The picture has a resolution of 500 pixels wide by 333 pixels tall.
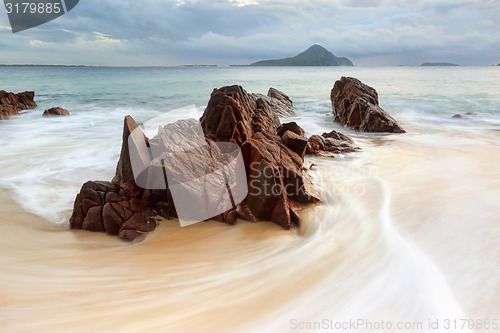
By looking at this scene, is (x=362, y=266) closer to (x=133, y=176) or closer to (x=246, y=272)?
(x=246, y=272)

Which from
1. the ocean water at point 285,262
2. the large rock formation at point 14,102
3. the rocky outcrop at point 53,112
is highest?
the large rock formation at point 14,102

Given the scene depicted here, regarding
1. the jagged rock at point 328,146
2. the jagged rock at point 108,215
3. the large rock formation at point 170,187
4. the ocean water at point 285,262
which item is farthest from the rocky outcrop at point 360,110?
the jagged rock at point 108,215

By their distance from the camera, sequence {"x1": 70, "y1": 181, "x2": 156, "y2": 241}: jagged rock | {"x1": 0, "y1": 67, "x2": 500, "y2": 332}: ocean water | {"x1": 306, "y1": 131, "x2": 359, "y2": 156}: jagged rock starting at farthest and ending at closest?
{"x1": 306, "y1": 131, "x2": 359, "y2": 156}: jagged rock → {"x1": 70, "y1": 181, "x2": 156, "y2": 241}: jagged rock → {"x1": 0, "y1": 67, "x2": 500, "y2": 332}: ocean water

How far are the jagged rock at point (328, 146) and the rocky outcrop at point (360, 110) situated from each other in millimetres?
3208

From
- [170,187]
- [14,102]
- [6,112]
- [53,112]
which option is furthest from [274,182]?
[14,102]

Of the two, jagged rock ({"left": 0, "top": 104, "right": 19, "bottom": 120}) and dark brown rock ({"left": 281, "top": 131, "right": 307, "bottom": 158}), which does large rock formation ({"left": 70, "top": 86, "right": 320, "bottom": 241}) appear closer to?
dark brown rock ({"left": 281, "top": 131, "right": 307, "bottom": 158})

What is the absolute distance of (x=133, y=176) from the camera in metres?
4.54

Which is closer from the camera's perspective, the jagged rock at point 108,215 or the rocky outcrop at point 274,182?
the jagged rock at point 108,215

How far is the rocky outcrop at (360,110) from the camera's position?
38.1ft

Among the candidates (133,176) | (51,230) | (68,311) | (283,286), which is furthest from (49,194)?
(283,286)

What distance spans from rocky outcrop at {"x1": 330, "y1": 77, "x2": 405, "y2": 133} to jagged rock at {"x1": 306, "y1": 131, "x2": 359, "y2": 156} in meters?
3.21

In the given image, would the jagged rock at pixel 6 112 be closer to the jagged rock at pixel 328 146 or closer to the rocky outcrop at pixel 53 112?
the rocky outcrop at pixel 53 112

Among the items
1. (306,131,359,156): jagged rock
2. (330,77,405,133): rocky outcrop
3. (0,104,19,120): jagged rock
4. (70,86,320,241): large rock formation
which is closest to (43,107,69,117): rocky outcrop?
(0,104,19,120): jagged rock

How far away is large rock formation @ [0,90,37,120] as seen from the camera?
16.6m
